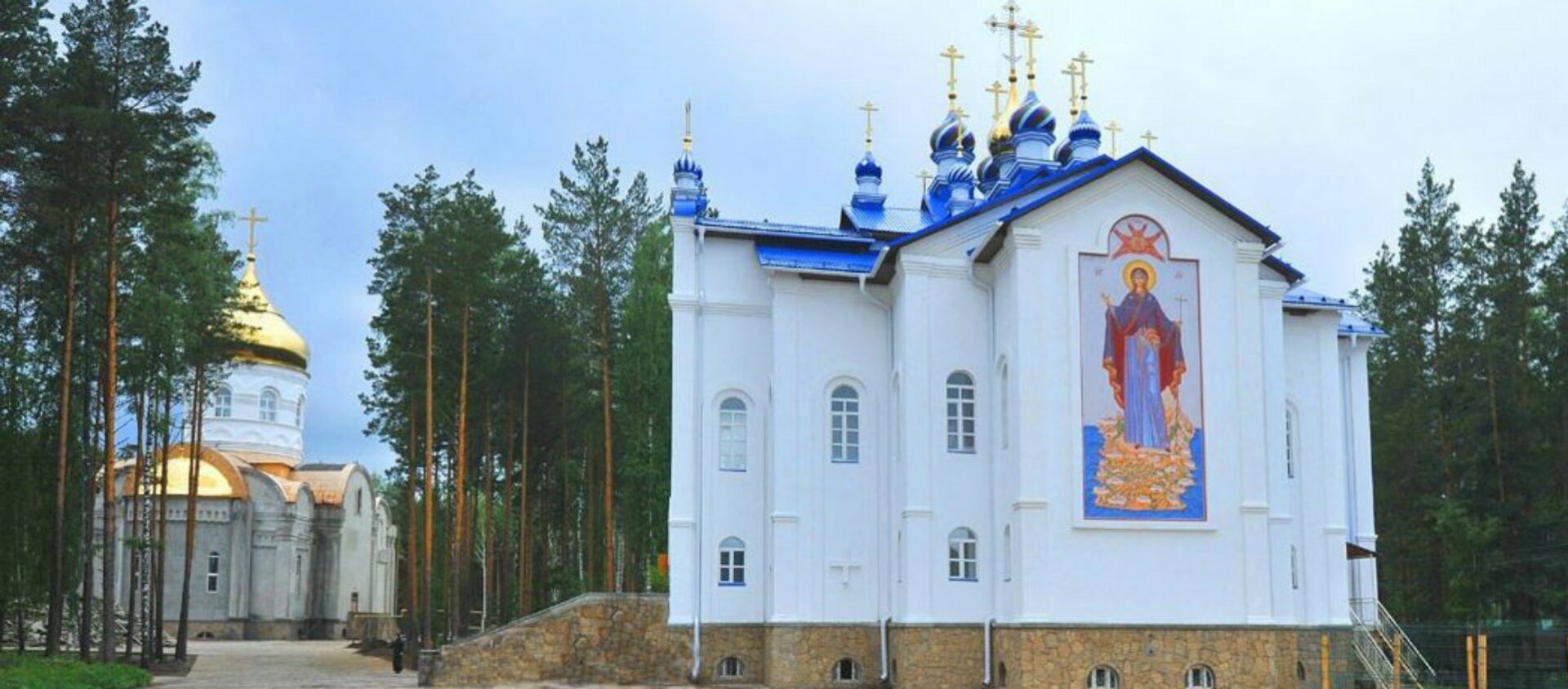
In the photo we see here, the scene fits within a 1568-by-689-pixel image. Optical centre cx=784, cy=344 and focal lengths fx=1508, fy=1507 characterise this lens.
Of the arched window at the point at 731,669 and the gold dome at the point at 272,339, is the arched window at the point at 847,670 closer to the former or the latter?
the arched window at the point at 731,669

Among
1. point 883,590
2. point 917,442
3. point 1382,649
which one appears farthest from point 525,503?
point 1382,649

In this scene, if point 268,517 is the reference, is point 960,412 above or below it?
above

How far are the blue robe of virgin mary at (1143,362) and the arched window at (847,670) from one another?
543 centimetres

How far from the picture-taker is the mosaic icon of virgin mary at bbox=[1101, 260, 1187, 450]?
2156 cm

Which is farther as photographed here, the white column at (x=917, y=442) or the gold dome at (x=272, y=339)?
the gold dome at (x=272, y=339)

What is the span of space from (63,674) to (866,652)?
11.3 m

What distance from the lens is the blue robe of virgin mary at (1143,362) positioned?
21547 mm

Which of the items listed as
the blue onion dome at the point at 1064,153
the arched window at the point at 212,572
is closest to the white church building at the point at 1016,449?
the blue onion dome at the point at 1064,153

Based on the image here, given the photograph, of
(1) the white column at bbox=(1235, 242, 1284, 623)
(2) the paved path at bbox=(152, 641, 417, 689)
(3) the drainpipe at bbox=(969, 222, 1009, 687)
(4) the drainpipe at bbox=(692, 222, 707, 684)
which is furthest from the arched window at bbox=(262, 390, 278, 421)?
(1) the white column at bbox=(1235, 242, 1284, 623)

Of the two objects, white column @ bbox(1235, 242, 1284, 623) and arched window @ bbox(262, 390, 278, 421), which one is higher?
arched window @ bbox(262, 390, 278, 421)

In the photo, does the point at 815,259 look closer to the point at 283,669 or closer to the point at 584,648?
the point at 584,648

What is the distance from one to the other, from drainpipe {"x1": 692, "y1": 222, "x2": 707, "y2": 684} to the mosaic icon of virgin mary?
6408 mm

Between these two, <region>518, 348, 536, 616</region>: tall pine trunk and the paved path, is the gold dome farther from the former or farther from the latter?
<region>518, 348, 536, 616</region>: tall pine trunk

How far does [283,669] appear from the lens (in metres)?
29.4
